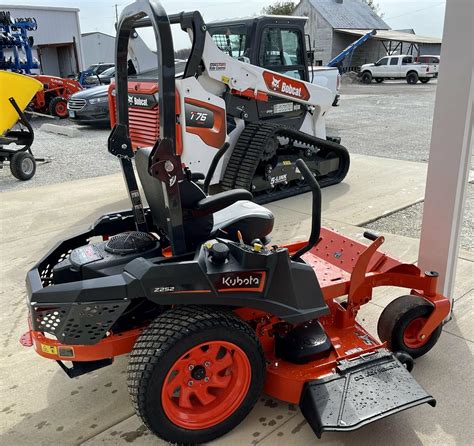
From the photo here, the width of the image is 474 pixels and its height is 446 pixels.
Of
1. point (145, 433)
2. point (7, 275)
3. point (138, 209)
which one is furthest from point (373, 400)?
point (7, 275)

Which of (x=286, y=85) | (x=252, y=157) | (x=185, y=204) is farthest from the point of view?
(x=286, y=85)

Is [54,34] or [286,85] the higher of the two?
[54,34]

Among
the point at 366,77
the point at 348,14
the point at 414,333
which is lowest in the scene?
the point at 366,77

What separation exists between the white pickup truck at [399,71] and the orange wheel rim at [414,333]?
28730mm

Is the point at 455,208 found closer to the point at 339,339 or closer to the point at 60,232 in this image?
the point at 339,339

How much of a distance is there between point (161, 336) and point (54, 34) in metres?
29.8

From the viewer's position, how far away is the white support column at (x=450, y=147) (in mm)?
2936

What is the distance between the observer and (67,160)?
9773 millimetres

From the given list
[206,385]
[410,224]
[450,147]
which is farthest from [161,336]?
[410,224]

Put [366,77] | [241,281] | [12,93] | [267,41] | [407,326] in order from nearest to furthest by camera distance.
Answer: [241,281], [407,326], [267,41], [12,93], [366,77]

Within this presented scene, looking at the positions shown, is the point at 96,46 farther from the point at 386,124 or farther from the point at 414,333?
the point at 414,333

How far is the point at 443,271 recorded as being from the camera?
3.44 metres

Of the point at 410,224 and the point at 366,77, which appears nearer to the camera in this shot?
the point at 410,224

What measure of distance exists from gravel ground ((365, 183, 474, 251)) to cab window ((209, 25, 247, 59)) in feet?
10.1
